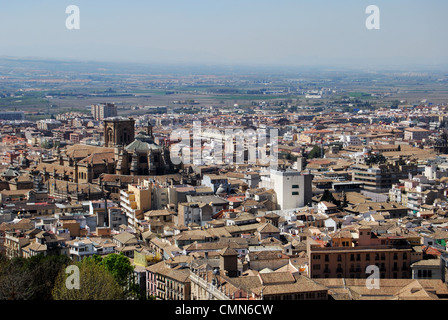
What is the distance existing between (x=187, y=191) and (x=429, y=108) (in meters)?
83.8

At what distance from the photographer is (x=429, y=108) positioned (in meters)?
110

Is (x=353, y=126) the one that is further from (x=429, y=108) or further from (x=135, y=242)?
(x=135, y=242)

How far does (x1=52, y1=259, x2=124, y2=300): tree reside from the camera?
1666cm

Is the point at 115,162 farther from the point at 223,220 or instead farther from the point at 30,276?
the point at 30,276

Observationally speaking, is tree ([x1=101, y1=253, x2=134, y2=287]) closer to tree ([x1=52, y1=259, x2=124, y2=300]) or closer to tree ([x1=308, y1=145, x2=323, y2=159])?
tree ([x1=52, y1=259, x2=124, y2=300])

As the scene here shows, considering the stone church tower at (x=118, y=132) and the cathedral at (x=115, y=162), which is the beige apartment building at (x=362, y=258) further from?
the stone church tower at (x=118, y=132)

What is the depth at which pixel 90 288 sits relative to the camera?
16922 millimetres

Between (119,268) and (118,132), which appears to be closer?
(119,268)

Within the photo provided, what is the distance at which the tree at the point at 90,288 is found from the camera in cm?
1666

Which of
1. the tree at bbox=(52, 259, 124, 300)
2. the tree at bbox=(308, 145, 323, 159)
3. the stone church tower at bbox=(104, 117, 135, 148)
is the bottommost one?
the tree at bbox=(308, 145, 323, 159)

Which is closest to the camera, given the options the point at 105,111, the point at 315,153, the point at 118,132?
the point at 118,132

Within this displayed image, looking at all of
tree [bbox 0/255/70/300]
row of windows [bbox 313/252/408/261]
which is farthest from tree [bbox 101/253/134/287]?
row of windows [bbox 313/252/408/261]

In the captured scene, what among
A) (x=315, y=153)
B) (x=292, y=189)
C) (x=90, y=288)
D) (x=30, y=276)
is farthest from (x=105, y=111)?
(x=90, y=288)
